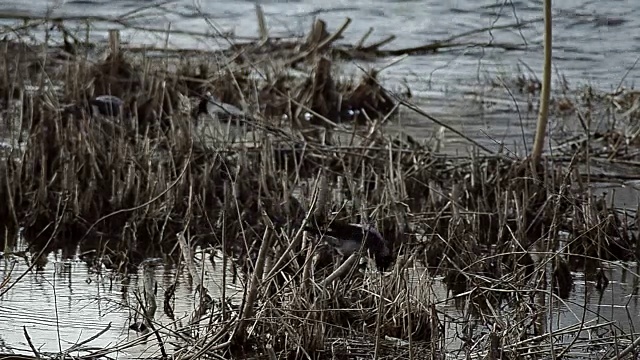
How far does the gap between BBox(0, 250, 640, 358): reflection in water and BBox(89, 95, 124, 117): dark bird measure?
86.7 inches

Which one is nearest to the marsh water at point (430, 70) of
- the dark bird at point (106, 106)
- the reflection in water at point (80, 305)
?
the reflection in water at point (80, 305)

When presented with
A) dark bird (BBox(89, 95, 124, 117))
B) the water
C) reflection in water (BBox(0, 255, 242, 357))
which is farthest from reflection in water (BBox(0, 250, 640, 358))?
the water

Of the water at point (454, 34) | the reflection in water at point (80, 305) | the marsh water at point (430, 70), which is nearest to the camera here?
the reflection in water at point (80, 305)

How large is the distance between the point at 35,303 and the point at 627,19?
8.55 meters

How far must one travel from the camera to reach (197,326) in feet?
12.5

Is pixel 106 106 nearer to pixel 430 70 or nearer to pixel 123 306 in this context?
pixel 123 306

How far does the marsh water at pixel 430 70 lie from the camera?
13.7ft

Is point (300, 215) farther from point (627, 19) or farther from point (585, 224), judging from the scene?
point (627, 19)

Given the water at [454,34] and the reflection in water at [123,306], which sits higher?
the water at [454,34]

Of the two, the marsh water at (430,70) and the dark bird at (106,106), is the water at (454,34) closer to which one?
the marsh water at (430,70)

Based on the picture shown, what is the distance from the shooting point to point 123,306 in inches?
153

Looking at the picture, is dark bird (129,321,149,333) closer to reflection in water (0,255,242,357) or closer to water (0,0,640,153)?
reflection in water (0,255,242,357)

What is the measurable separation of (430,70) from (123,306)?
7.06 meters

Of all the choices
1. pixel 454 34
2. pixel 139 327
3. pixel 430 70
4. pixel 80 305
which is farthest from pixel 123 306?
pixel 454 34
